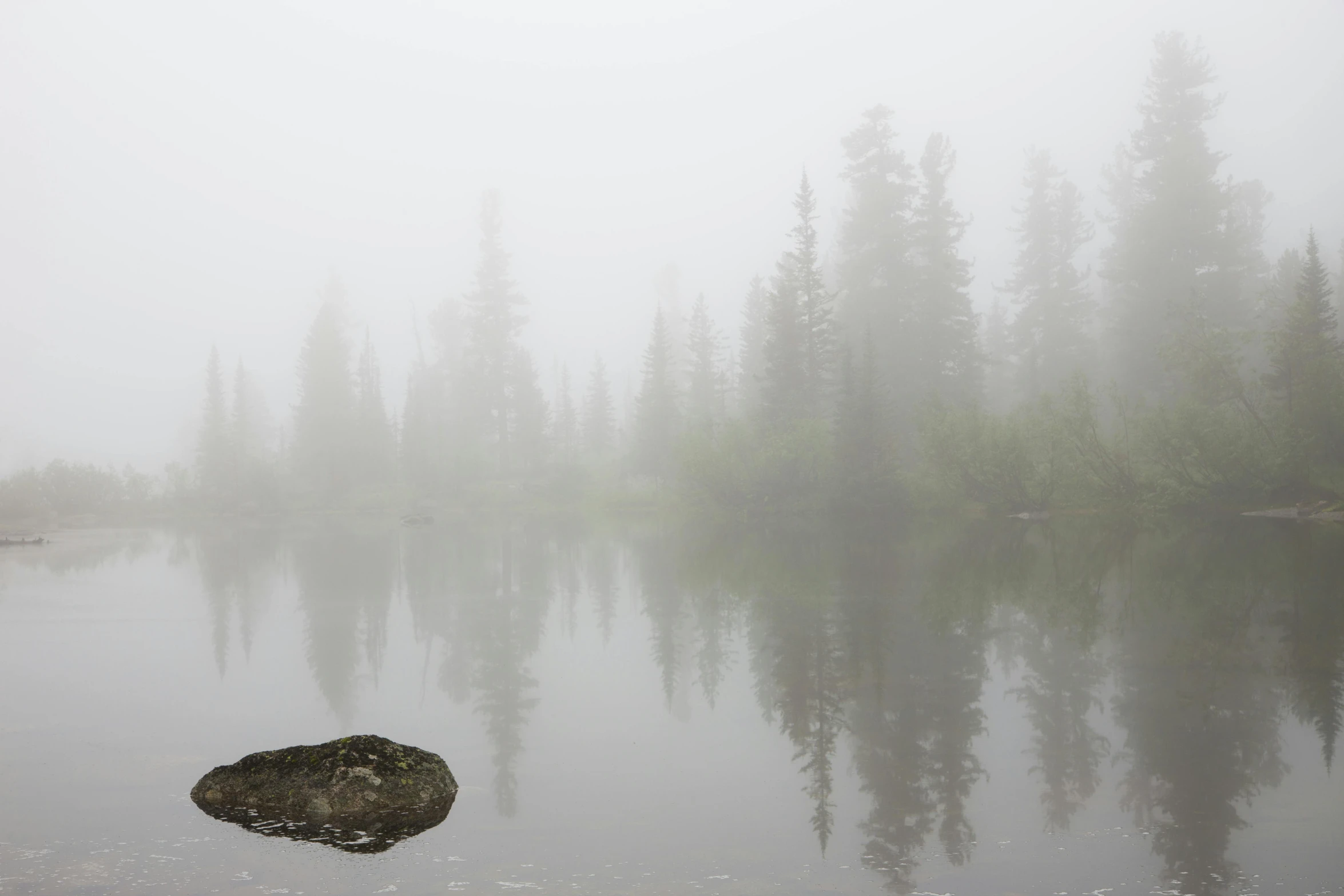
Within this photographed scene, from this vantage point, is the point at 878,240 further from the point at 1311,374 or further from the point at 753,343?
the point at 1311,374

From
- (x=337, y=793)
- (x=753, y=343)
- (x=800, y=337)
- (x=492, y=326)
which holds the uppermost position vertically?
(x=492, y=326)

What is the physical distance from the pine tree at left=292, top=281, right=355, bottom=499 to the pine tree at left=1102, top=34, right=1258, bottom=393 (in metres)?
57.3

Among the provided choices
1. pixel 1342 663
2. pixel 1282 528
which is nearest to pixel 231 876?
pixel 1342 663

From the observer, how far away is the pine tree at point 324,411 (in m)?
68.8

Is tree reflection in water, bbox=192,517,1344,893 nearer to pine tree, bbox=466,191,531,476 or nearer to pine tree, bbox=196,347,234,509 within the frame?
pine tree, bbox=196,347,234,509

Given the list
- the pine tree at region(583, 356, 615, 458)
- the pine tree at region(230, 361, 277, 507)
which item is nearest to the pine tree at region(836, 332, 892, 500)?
the pine tree at region(583, 356, 615, 458)

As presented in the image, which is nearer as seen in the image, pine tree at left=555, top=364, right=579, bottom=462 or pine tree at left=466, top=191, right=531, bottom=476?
pine tree at left=466, top=191, right=531, bottom=476

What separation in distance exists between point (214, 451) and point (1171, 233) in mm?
71246

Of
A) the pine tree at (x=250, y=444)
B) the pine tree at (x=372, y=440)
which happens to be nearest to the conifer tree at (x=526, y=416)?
the pine tree at (x=372, y=440)

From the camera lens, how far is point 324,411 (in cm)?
7281

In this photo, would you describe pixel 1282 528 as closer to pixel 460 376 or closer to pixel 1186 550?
pixel 1186 550

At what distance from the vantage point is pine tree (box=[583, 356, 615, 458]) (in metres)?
80.8

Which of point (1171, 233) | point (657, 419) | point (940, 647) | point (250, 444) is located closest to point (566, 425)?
point (657, 419)

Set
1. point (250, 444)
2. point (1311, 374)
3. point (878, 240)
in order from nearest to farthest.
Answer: point (1311, 374), point (878, 240), point (250, 444)
